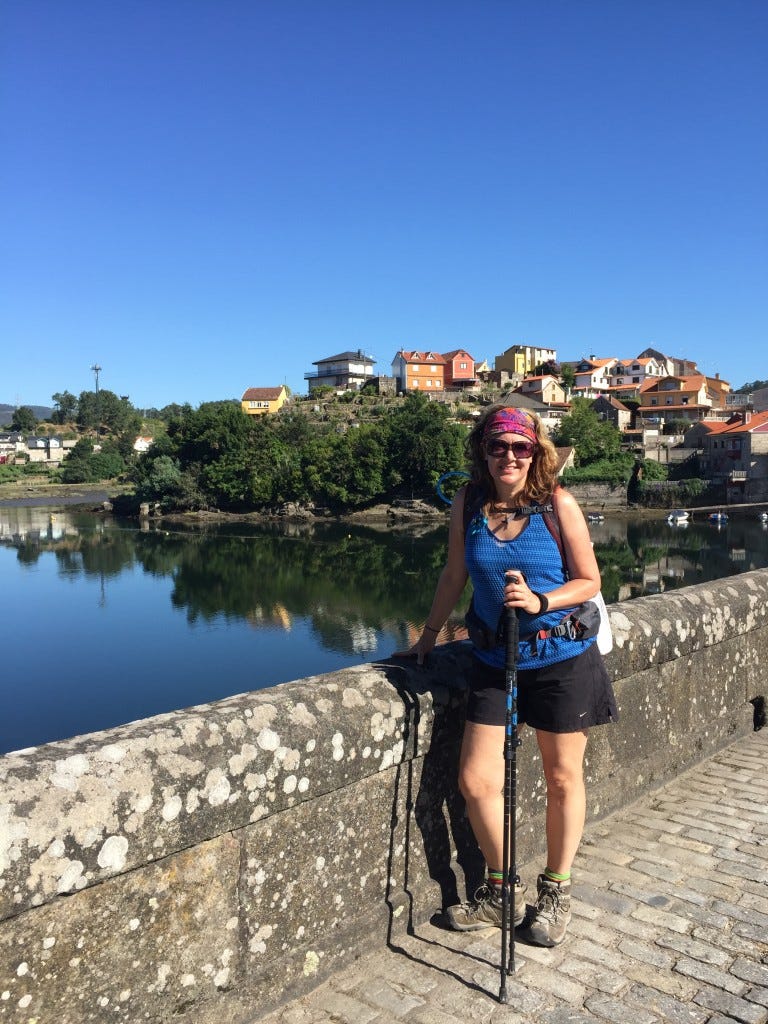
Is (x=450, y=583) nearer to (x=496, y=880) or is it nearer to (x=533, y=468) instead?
(x=533, y=468)

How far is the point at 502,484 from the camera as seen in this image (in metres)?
2.92

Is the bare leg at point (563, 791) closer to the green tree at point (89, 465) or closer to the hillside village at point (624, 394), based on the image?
the hillside village at point (624, 394)

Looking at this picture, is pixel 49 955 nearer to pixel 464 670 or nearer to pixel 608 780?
pixel 464 670

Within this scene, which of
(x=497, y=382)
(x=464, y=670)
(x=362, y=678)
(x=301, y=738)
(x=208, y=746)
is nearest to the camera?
(x=208, y=746)

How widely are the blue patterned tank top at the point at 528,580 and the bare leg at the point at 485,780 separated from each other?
0.25 metres

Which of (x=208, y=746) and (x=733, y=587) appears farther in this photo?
(x=733, y=587)

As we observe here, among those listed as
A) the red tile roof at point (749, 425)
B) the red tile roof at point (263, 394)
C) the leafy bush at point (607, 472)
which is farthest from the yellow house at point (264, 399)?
the red tile roof at point (749, 425)

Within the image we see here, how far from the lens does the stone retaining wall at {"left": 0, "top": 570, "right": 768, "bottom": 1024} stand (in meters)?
1.96

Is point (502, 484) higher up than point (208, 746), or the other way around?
point (502, 484)

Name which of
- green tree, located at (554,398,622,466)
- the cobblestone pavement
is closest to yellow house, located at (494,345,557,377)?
green tree, located at (554,398,622,466)

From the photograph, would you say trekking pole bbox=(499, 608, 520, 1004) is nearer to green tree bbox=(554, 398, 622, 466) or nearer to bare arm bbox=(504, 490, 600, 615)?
bare arm bbox=(504, 490, 600, 615)

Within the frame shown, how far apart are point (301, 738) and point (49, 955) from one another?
87 centimetres

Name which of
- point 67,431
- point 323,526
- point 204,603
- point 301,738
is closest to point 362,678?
point 301,738

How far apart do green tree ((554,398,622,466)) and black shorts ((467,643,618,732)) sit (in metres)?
78.5
